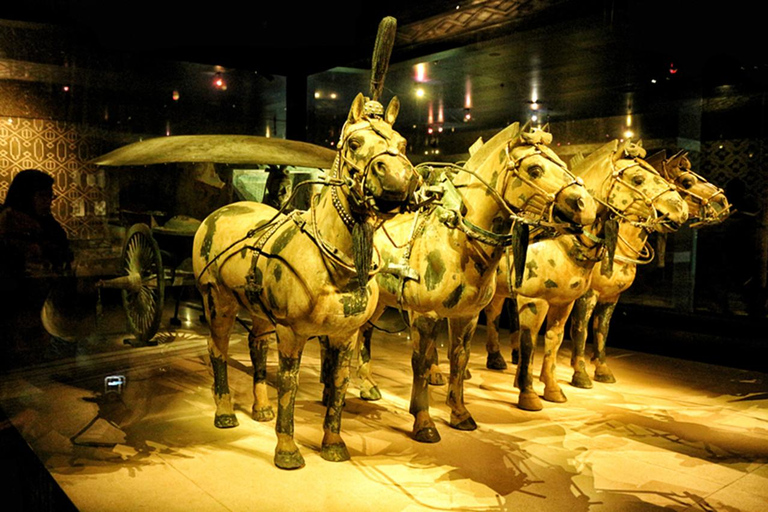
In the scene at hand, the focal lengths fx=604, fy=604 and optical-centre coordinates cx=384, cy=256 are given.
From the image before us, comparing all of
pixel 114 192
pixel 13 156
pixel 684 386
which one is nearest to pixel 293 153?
pixel 114 192

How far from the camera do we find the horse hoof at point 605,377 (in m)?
6.25

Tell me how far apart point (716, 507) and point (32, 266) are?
4755 mm

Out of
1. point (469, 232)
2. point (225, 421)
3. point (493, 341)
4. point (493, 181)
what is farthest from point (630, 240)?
point (225, 421)

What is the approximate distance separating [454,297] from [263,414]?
1.77m

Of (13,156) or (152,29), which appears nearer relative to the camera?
(13,156)

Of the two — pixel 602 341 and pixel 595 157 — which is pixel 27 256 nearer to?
pixel 595 157

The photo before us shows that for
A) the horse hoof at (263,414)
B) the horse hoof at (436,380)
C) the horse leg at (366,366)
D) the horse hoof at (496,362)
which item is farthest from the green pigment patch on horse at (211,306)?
the horse hoof at (496,362)

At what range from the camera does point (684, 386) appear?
20.3ft

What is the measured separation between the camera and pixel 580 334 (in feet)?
19.7

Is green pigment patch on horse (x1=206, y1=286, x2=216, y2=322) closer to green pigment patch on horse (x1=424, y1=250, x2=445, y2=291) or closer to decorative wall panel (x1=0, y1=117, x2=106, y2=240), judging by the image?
decorative wall panel (x1=0, y1=117, x2=106, y2=240)

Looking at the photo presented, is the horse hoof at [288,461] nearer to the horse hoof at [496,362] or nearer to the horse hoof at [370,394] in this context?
the horse hoof at [370,394]

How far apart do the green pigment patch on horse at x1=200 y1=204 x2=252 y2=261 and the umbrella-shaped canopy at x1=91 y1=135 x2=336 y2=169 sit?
1.43ft

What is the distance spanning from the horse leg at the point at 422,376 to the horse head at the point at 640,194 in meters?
2.28

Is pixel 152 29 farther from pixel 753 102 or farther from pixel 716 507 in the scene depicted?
pixel 753 102
